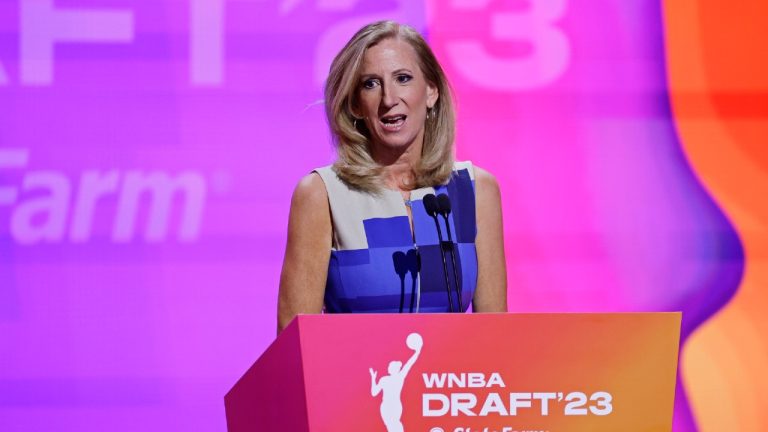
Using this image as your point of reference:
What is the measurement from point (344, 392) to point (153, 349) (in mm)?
1969

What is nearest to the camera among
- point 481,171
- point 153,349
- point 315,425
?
point 315,425

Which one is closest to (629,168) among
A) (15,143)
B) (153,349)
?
(153,349)

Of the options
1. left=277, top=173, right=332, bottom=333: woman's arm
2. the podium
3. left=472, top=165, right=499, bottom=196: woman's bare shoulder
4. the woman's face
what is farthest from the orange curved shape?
the podium

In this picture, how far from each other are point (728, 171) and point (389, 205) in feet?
5.34

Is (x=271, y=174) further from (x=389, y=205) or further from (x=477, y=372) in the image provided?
(x=477, y=372)

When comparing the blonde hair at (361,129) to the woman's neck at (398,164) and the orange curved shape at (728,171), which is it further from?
the orange curved shape at (728,171)

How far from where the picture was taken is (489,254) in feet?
8.14

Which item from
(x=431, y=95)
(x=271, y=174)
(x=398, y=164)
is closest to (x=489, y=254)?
(x=398, y=164)

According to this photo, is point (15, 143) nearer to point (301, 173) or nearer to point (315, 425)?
point (301, 173)

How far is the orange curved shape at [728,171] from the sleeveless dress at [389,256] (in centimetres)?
145

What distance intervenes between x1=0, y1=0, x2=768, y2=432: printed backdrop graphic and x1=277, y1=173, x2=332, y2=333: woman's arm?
1.11 metres

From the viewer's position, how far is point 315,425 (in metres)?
1.58

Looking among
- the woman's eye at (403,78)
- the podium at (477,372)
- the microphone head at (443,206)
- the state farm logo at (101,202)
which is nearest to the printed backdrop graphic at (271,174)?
the state farm logo at (101,202)

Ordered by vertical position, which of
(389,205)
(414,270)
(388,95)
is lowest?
(414,270)
